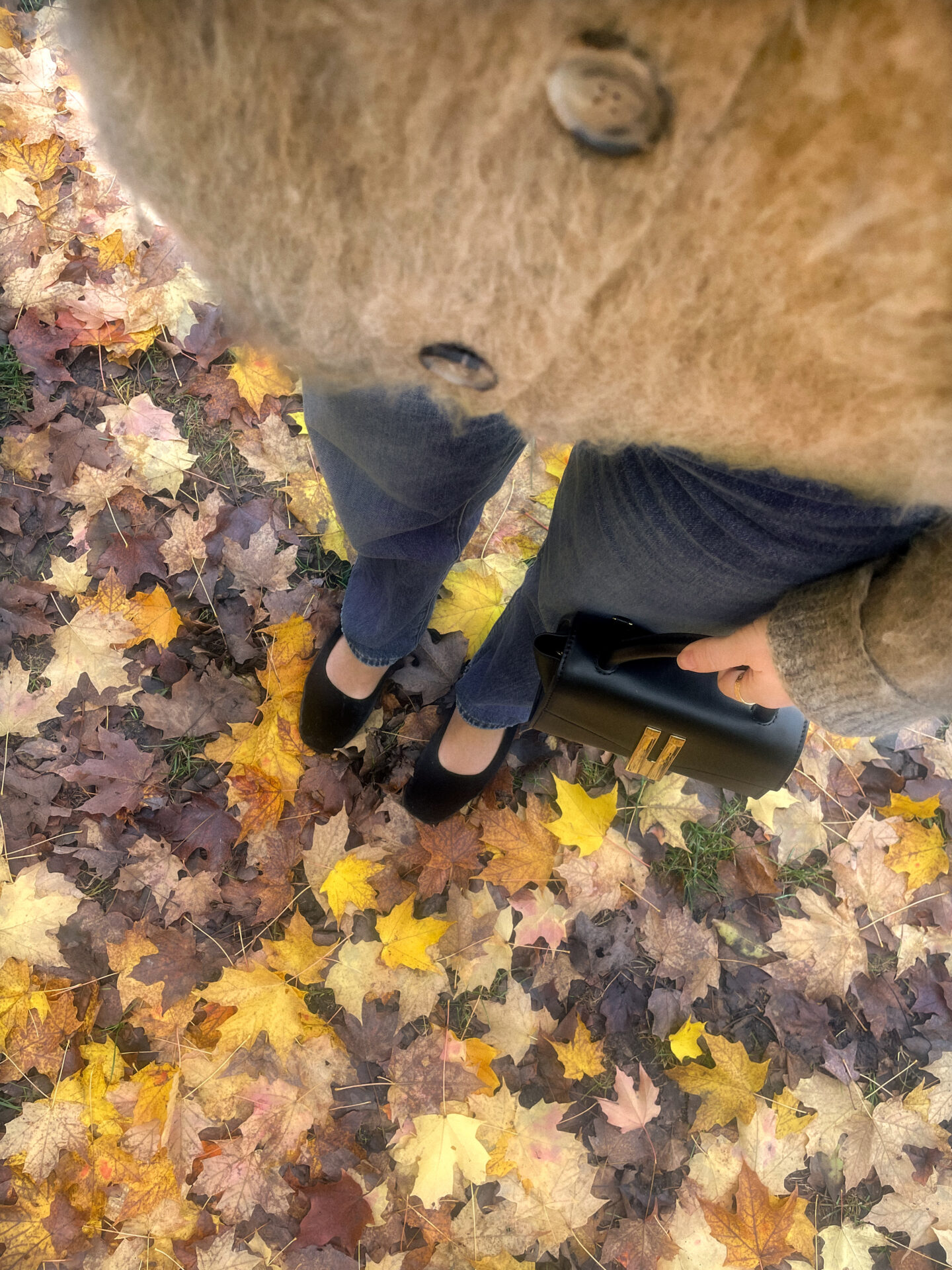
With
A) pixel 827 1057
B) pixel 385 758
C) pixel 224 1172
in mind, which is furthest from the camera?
pixel 385 758

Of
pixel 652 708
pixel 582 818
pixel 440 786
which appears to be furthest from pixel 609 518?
pixel 582 818

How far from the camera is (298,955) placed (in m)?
1.55

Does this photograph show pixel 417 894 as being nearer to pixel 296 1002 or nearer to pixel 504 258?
pixel 296 1002

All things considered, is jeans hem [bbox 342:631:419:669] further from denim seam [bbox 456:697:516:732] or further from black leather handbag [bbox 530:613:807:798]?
black leather handbag [bbox 530:613:807:798]

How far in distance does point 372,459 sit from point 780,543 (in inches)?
19.0

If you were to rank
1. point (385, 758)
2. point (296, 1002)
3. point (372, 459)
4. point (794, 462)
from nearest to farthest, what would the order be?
1. point (794, 462)
2. point (372, 459)
3. point (296, 1002)
4. point (385, 758)

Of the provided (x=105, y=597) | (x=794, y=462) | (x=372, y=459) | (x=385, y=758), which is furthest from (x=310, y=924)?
(x=794, y=462)

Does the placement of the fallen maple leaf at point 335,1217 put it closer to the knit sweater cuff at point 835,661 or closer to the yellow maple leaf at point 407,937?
the yellow maple leaf at point 407,937

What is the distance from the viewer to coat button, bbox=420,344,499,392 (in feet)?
1.53

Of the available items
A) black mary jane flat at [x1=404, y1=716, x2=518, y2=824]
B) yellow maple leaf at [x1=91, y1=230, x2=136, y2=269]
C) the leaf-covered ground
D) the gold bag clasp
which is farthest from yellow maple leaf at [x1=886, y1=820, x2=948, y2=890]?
yellow maple leaf at [x1=91, y1=230, x2=136, y2=269]

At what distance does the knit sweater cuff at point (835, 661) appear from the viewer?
72 centimetres

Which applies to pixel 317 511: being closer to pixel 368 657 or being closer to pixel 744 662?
pixel 368 657

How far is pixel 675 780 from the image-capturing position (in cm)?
181

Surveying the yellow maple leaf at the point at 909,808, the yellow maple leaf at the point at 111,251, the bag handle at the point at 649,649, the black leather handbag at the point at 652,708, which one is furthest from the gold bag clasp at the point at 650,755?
the yellow maple leaf at the point at 111,251
